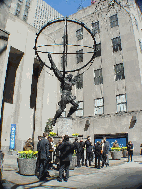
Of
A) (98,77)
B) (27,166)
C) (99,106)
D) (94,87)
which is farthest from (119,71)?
(27,166)

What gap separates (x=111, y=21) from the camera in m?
27.9

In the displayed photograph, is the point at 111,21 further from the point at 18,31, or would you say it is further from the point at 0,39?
the point at 0,39

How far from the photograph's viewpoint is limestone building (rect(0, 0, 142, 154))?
74.4ft

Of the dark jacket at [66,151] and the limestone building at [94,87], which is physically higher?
the limestone building at [94,87]

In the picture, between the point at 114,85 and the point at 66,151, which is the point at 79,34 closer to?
the point at 114,85

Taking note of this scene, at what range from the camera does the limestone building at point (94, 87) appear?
22688 millimetres

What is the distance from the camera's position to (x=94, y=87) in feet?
88.7

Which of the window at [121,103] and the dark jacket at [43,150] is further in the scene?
the window at [121,103]

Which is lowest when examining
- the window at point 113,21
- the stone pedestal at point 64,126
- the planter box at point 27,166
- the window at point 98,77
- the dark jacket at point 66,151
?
the planter box at point 27,166

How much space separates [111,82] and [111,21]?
435 inches

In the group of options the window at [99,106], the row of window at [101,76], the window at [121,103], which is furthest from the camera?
the window at [99,106]

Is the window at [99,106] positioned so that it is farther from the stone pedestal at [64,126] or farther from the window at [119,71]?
the stone pedestal at [64,126]

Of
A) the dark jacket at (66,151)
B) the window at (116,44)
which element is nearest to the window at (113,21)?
the window at (116,44)

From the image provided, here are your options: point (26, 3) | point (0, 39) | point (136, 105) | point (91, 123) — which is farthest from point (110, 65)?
point (26, 3)
